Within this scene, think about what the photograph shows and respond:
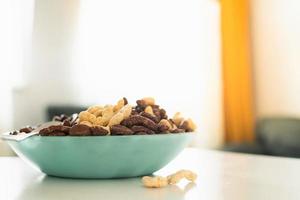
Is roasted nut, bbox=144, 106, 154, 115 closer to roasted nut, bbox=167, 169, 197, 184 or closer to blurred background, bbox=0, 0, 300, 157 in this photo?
roasted nut, bbox=167, 169, 197, 184

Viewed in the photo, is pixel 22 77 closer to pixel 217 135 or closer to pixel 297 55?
pixel 217 135

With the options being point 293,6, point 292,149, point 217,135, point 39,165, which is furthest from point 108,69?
point 39,165

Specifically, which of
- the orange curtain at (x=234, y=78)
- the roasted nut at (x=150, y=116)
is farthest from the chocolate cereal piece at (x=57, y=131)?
the orange curtain at (x=234, y=78)

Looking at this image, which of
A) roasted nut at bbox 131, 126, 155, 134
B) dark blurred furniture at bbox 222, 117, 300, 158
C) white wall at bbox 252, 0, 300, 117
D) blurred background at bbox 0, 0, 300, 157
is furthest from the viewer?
white wall at bbox 252, 0, 300, 117

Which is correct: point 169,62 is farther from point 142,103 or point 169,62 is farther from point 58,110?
point 142,103

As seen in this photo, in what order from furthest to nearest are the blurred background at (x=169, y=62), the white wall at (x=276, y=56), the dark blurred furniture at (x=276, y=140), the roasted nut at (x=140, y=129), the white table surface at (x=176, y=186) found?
the white wall at (x=276, y=56), the dark blurred furniture at (x=276, y=140), the blurred background at (x=169, y=62), the roasted nut at (x=140, y=129), the white table surface at (x=176, y=186)

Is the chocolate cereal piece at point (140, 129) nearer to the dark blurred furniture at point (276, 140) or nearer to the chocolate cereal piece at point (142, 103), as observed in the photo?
the chocolate cereal piece at point (142, 103)

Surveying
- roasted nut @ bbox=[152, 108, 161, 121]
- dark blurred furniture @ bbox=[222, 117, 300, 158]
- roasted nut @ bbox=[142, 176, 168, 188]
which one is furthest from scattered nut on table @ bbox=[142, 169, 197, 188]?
dark blurred furniture @ bbox=[222, 117, 300, 158]
